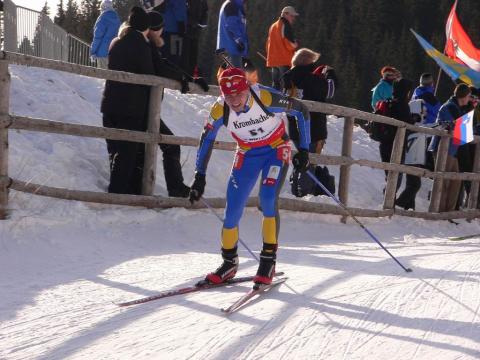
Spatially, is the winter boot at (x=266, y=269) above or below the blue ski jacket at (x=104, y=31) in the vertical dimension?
below

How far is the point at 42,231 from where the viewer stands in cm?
570

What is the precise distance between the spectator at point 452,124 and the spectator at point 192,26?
414cm

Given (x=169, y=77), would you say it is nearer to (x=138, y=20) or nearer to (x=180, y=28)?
(x=138, y=20)

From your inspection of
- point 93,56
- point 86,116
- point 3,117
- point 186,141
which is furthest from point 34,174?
point 93,56

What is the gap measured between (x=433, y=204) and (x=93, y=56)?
616cm

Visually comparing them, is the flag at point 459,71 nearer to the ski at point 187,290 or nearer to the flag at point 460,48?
the flag at point 460,48

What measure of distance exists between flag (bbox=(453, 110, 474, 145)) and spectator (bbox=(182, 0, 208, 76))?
12.8 ft

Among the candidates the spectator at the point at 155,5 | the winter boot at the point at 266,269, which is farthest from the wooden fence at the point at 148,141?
the winter boot at the point at 266,269

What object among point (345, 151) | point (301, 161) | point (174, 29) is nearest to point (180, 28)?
point (174, 29)

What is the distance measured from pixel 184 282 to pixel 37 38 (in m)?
11.4

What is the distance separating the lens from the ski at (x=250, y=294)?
4.05 meters

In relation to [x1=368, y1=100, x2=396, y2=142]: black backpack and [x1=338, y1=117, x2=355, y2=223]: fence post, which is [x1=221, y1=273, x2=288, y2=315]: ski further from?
[x1=368, y1=100, x2=396, y2=142]: black backpack

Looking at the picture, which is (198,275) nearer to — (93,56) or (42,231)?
(42,231)

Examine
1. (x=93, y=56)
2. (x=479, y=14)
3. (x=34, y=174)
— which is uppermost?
(x=479, y=14)
